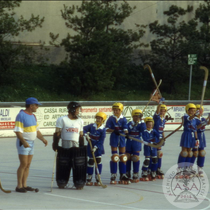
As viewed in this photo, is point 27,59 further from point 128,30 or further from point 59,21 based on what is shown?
point 128,30

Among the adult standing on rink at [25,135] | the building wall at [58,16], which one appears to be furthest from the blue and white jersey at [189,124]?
the building wall at [58,16]

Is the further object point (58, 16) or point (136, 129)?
point (58, 16)

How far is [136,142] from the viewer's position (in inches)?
447

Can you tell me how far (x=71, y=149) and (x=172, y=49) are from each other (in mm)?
26921

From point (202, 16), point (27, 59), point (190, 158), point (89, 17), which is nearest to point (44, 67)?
point (27, 59)

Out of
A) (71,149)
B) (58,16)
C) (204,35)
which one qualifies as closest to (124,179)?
(71,149)

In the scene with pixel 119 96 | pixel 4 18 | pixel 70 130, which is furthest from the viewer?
pixel 119 96

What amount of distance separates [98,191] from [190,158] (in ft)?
9.18

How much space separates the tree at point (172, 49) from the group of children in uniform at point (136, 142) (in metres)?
23.8

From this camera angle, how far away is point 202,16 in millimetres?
38406

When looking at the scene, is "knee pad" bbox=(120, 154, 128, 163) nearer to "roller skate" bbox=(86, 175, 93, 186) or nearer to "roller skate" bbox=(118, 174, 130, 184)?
"roller skate" bbox=(118, 174, 130, 184)

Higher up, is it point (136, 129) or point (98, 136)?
point (136, 129)

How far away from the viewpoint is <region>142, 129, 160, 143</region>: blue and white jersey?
1159cm

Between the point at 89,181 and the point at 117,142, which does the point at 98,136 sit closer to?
the point at 117,142
